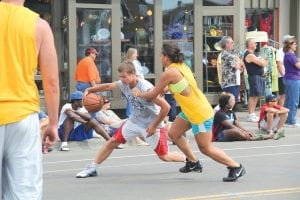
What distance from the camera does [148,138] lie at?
26.5ft

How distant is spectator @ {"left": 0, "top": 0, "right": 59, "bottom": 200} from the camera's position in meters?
3.79

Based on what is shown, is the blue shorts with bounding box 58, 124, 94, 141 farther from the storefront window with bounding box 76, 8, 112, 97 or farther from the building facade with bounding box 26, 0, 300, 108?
the storefront window with bounding box 76, 8, 112, 97

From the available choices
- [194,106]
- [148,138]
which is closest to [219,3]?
[148,138]

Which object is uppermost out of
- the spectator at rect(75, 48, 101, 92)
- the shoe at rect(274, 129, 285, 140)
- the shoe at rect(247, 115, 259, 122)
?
the spectator at rect(75, 48, 101, 92)

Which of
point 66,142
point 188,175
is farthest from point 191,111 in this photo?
point 66,142

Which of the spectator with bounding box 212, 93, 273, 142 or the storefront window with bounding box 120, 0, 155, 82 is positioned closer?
the spectator with bounding box 212, 93, 273, 142

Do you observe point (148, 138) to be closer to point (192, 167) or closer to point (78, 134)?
point (192, 167)

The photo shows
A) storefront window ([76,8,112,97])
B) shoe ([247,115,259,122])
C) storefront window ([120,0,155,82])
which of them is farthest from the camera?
storefront window ([120,0,155,82])

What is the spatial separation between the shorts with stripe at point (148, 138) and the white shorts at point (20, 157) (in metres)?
4.22

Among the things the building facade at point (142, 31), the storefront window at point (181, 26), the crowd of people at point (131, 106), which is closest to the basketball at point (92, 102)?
the crowd of people at point (131, 106)

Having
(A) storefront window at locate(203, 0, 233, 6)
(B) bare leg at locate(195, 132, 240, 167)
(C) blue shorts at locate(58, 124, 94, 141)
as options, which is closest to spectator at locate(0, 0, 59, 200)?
(B) bare leg at locate(195, 132, 240, 167)

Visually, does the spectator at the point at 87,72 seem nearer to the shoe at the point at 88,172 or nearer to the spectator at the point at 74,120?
the spectator at the point at 74,120

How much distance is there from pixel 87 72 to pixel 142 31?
210 cm

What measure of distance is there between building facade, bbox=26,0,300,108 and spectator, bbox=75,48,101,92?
0.56m
